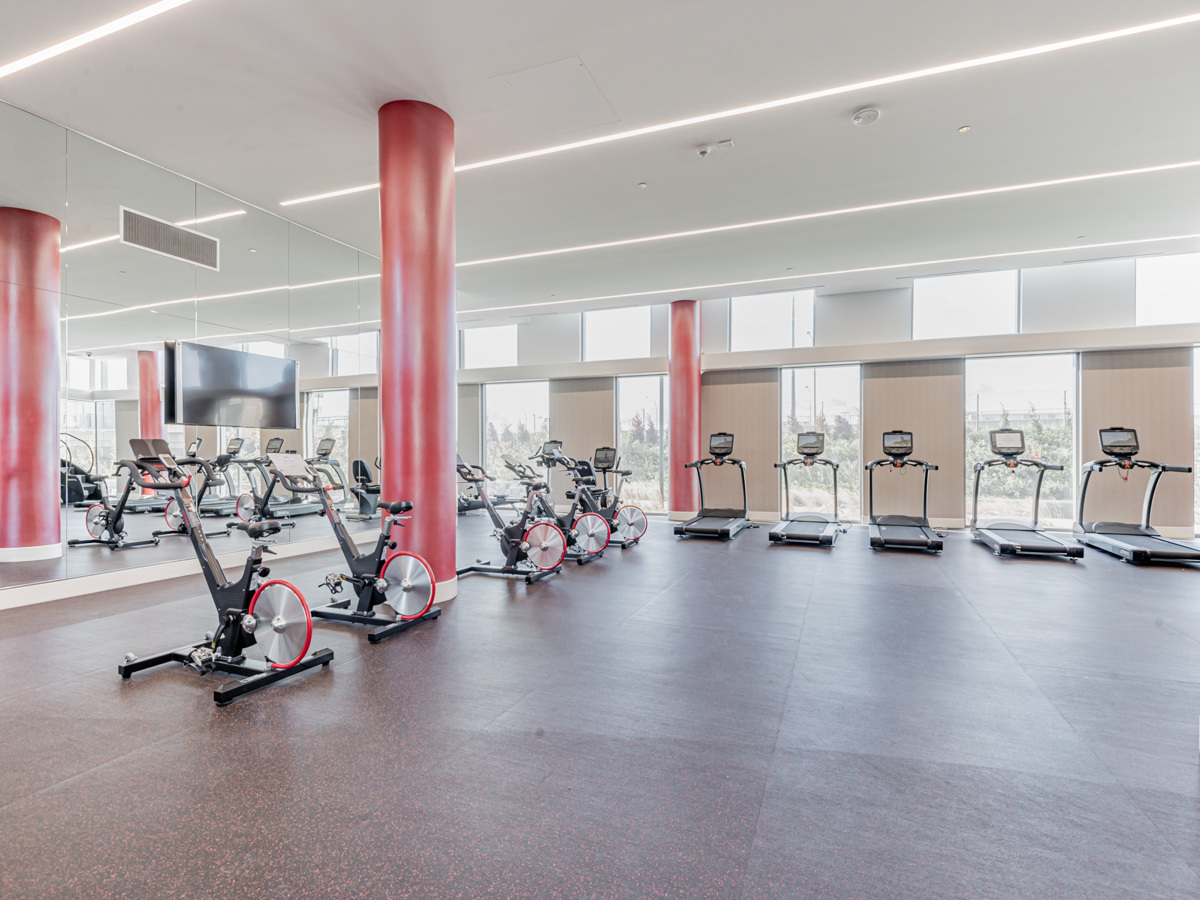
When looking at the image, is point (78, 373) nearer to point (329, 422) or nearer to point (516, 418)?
point (329, 422)

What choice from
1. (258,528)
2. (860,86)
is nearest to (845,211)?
(860,86)

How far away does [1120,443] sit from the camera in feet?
24.2

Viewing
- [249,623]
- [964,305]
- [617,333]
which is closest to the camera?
[249,623]

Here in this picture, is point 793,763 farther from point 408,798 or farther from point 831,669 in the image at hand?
point 408,798

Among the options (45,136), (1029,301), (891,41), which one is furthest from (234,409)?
(1029,301)

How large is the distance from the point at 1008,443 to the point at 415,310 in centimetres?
765

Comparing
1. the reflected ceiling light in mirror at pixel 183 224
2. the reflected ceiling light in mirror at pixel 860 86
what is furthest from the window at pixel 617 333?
the reflected ceiling light in mirror at pixel 183 224

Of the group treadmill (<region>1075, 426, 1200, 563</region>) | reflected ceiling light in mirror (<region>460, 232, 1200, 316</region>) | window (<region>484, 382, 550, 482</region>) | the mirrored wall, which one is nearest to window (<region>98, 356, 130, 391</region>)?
the mirrored wall

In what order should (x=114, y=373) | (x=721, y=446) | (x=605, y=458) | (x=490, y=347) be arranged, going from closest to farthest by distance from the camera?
(x=114, y=373)
(x=605, y=458)
(x=721, y=446)
(x=490, y=347)

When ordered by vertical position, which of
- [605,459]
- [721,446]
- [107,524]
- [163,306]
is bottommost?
[107,524]

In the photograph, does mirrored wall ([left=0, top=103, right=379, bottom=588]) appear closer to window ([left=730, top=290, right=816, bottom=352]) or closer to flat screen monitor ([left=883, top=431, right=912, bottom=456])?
window ([left=730, top=290, right=816, bottom=352])

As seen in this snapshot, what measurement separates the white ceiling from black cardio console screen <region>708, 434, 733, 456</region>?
10.3ft

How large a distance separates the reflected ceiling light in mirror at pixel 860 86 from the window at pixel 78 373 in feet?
12.2

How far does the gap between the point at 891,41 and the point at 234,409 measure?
663 cm
